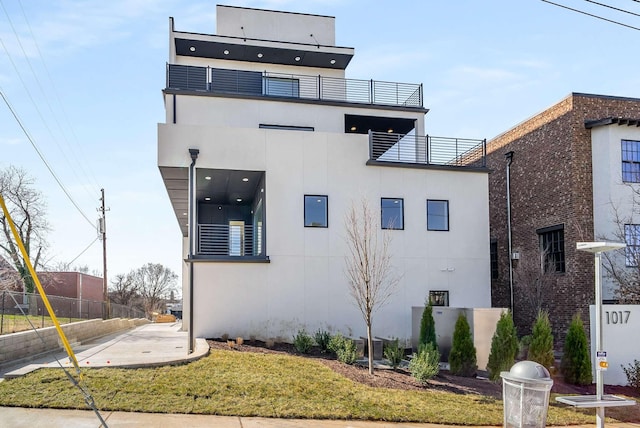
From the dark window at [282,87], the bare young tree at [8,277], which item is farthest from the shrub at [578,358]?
the bare young tree at [8,277]

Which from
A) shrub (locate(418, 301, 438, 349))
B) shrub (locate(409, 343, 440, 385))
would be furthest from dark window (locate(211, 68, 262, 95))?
shrub (locate(409, 343, 440, 385))

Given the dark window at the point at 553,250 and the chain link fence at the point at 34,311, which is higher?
the dark window at the point at 553,250

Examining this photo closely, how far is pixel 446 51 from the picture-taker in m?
14.5

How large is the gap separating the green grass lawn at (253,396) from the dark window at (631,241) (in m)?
9.66

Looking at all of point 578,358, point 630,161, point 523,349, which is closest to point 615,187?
point 630,161

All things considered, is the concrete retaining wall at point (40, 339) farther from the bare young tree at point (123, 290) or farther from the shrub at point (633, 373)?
the bare young tree at point (123, 290)

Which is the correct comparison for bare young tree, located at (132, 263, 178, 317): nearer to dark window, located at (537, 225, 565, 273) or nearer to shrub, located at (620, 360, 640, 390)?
dark window, located at (537, 225, 565, 273)

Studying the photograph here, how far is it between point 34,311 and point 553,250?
18.8m

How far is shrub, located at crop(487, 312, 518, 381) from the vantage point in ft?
45.3

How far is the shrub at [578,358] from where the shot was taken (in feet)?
48.4

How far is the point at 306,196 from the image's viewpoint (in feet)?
63.5

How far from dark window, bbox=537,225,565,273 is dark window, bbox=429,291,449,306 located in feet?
16.0

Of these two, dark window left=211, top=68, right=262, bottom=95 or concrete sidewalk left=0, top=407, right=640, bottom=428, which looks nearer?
concrete sidewalk left=0, top=407, right=640, bottom=428

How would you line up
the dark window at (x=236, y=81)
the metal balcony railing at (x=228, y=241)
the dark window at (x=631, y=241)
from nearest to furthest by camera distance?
the metal balcony railing at (x=228, y=241) → the dark window at (x=631, y=241) → the dark window at (x=236, y=81)
